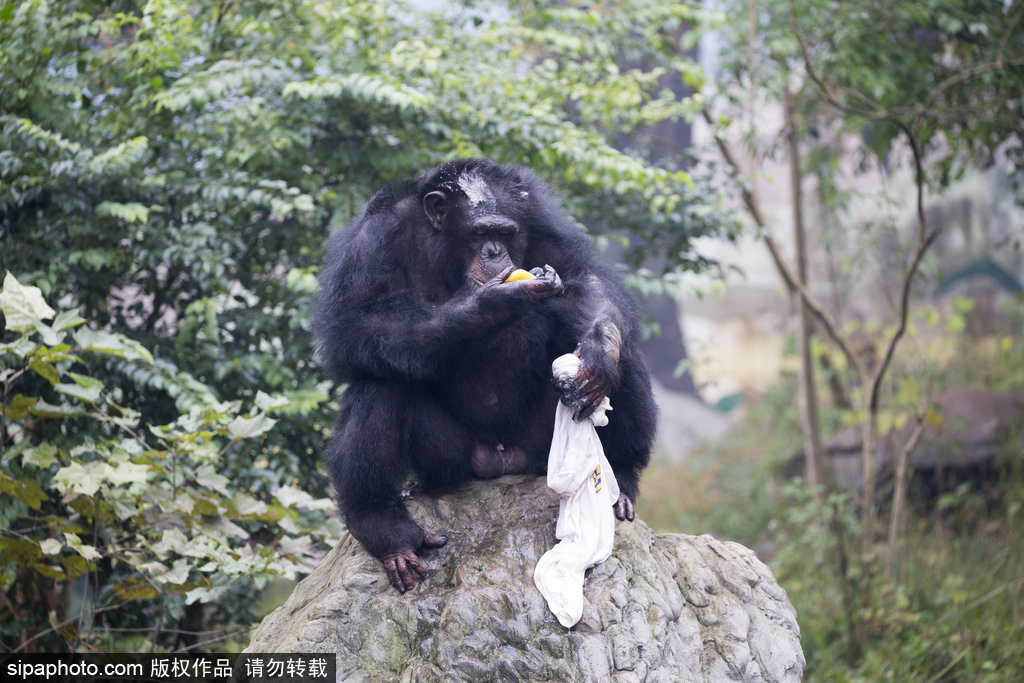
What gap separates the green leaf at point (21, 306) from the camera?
3477 mm

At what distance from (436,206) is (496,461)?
1248 millimetres

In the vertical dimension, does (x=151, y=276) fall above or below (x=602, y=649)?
above

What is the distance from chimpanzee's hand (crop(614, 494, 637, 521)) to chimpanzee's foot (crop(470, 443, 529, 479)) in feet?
1.58

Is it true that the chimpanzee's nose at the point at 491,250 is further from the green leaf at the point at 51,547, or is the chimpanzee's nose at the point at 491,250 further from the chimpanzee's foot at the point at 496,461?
the green leaf at the point at 51,547

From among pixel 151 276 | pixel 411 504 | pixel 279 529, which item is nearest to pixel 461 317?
pixel 411 504

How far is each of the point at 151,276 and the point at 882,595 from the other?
580 centimetres

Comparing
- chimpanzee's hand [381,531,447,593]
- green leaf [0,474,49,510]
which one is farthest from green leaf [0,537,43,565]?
chimpanzee's hand [381,531,447,593]

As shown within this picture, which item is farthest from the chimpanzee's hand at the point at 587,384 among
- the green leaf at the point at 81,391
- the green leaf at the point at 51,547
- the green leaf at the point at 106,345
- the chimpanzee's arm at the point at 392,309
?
the green leaf at the point at 51,547

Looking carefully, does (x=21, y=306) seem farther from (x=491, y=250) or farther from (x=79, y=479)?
(x=491, y=250)

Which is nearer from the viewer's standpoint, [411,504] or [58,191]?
[411,504]

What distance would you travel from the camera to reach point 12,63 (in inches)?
171

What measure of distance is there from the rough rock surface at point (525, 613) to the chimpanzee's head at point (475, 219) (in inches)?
40.4

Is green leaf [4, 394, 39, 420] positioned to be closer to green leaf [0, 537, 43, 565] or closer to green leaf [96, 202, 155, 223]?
green leaf [0, 537, 43, 565]

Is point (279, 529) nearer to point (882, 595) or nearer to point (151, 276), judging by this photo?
point (151, 276)
